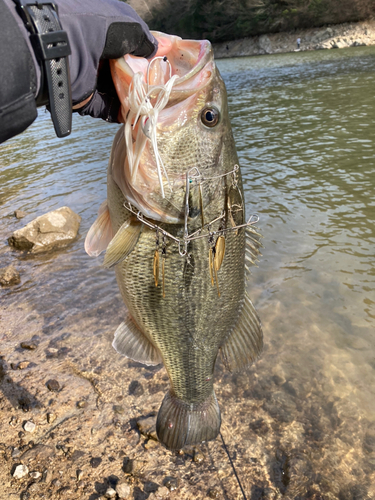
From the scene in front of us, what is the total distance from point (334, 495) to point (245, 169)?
7432 mm

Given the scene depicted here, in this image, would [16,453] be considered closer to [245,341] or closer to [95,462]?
[95,462]

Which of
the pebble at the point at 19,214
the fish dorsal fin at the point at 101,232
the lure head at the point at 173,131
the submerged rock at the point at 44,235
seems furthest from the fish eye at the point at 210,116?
the pebble at the point at 19,214

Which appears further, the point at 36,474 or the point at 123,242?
the point at 36,474

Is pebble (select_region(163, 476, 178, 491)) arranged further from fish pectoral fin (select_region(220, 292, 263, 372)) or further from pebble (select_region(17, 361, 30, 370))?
pebble (select_region(17, 361, 30, 370))

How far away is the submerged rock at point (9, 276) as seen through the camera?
528cm

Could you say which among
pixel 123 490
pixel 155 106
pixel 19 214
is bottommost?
pixel 19 214

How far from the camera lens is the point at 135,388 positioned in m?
3.44

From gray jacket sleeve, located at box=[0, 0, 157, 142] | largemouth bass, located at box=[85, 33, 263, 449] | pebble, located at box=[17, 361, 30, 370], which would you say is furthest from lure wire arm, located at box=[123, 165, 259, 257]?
pebble, located at box=[17, 361, 30, 370]

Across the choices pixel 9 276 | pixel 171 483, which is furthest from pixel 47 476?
pixel 9 276

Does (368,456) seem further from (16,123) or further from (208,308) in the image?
(16,123)

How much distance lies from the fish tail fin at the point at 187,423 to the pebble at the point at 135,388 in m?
0.82

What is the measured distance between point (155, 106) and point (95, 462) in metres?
2.49

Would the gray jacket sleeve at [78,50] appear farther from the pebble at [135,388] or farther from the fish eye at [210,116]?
the pebble at [135,388]

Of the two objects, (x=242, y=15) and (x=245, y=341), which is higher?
(x=245, y=341)
